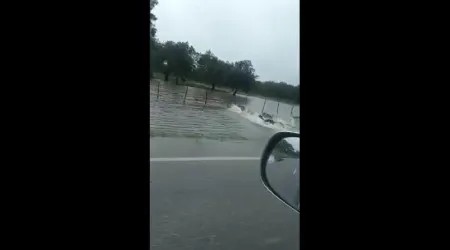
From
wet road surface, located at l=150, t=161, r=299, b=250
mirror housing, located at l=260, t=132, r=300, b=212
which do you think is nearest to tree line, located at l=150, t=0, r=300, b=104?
mirror housing, located at l=260, t=132, r=300, b=212

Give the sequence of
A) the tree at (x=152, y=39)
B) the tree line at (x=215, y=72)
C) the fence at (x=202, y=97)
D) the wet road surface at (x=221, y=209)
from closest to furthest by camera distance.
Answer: the tree at (x=152, y=39), the tree line at (x=215, y=72), the fence at (x=202, y=97), the wet road surface at (x=221, y=209)

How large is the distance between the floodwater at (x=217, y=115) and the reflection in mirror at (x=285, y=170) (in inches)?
2.6

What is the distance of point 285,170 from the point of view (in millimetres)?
1221

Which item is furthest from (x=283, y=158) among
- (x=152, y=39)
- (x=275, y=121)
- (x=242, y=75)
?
(x=152, y=39)

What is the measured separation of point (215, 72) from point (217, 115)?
0.18m

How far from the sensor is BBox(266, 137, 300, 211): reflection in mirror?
1093 millimetres

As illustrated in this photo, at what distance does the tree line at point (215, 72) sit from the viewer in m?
1.24

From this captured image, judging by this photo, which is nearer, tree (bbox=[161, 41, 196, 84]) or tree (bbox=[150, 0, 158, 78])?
tree (bbox=[150, 0, 158, 78])

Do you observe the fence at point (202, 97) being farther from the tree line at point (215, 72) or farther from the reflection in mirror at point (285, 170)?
the reflection in mirror at point (285, 170)

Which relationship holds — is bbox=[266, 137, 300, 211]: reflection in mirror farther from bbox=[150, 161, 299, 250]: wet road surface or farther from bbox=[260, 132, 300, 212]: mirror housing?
bbox=[150, 161, 299, 250]: wet road surface

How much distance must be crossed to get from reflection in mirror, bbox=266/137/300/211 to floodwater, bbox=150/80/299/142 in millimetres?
66

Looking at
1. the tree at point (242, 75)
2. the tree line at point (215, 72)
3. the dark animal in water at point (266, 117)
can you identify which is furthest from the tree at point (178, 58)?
the dark animal in water at point (266, 117)

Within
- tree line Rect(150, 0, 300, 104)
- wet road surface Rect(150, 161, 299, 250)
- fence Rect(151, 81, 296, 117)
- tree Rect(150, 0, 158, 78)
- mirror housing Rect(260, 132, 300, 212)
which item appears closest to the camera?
tree Rect(150, 0, 158, 78)
